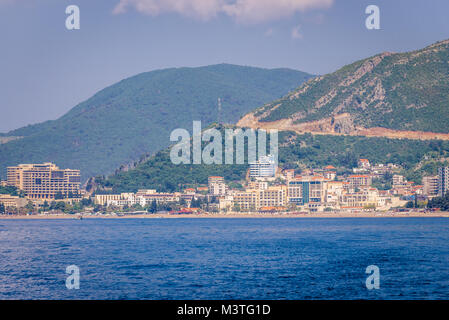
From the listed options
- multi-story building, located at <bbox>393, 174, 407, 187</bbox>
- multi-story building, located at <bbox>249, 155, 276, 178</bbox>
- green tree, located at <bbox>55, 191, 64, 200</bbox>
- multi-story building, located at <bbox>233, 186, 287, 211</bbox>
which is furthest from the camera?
green tree, located at <bbox>55, 191, 64, 200</bbox>

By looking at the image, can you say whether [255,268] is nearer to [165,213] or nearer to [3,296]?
[3,296]

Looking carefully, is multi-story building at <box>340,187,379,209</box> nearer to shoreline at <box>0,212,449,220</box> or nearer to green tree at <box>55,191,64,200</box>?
shoreline at <box>0,212,449,220</box>

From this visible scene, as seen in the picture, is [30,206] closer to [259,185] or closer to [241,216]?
[241,216]

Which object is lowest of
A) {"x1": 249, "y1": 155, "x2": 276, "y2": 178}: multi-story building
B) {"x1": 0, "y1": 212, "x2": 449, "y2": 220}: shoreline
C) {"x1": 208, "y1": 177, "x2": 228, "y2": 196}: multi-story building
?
{"x1": 0, "y1": 212, "x2": 449, "y2": 220}: shoreline

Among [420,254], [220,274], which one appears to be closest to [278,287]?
[220,274]

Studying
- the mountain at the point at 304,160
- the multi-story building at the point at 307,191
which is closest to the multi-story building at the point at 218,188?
the mountain at the point at 304,160

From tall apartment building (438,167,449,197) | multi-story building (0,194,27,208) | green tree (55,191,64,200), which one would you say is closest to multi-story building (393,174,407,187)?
tall apartment building (438,167,449,197)

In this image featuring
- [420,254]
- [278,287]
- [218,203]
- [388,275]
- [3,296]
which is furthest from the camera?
[218,203]
